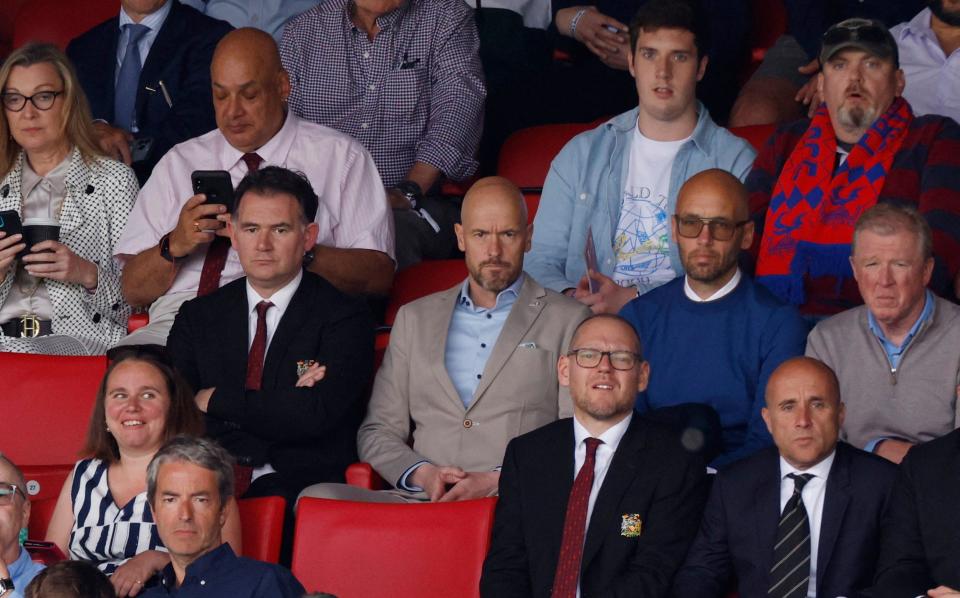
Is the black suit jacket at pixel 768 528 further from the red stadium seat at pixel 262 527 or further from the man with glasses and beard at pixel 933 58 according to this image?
the man with glasses and beard at pixel 933 58

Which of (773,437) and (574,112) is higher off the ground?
(574,112)

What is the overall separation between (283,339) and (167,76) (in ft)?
6.02

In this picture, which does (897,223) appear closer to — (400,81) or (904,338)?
(904,338)

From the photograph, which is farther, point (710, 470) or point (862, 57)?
point (862, 57)

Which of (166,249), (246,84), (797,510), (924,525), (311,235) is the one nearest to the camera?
(924,525)

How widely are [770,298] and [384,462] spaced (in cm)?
110

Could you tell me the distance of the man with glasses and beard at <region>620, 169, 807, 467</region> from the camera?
4.25m

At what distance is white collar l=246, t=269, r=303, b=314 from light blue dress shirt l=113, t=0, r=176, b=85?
1731 millimetres

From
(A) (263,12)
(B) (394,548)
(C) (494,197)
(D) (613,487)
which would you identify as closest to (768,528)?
(D) (613,487)

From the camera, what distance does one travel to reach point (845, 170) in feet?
15.8

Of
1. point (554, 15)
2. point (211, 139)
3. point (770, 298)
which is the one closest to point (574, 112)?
point (554, 15)

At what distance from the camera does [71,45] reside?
20.5 feet

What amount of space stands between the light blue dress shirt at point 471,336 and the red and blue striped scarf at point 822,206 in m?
0.76

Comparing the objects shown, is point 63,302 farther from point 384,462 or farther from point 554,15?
point 554,15
